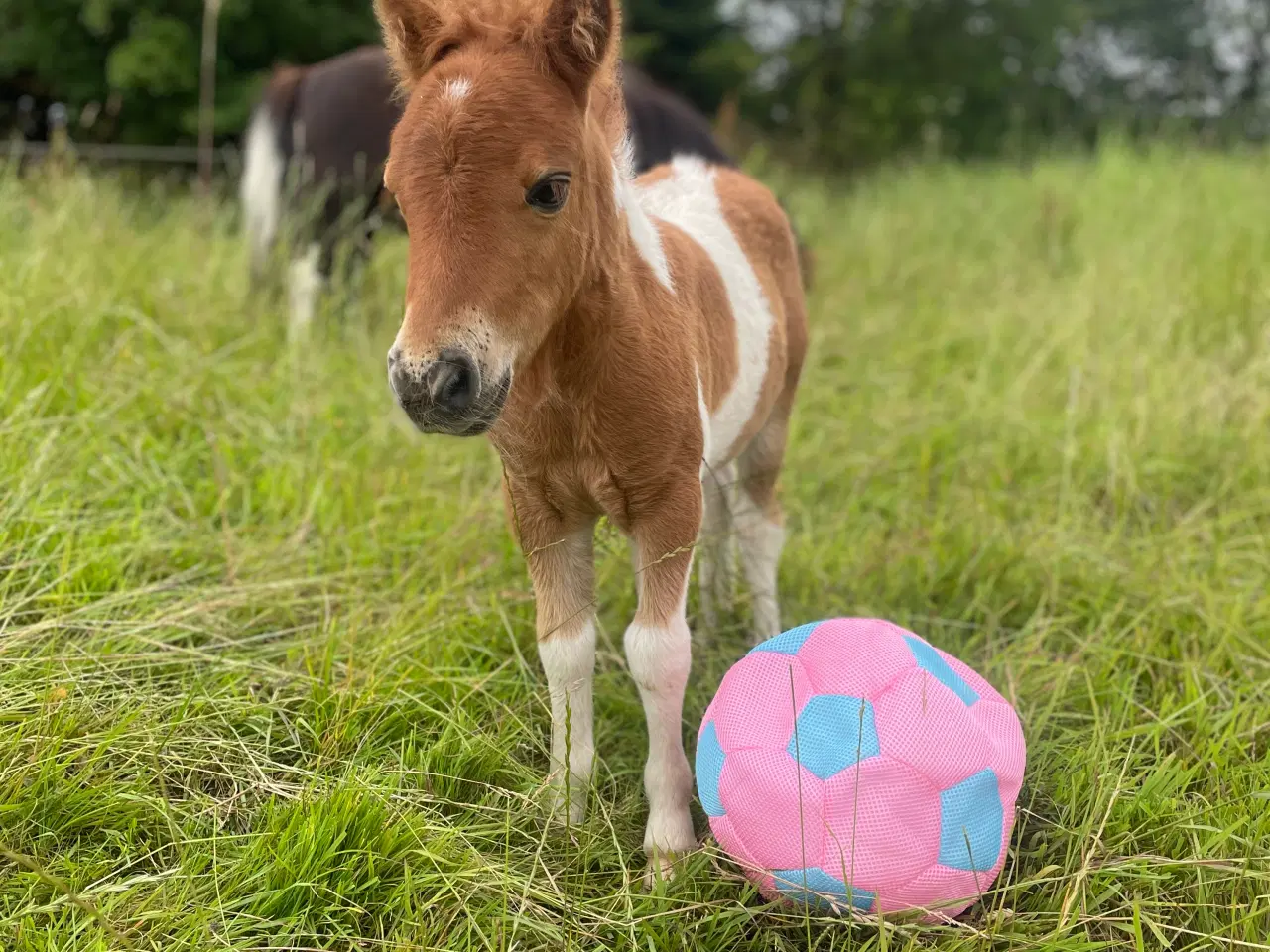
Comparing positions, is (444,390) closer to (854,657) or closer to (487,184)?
(487,184)

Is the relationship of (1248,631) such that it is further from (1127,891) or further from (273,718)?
(273,718)

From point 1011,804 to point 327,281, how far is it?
3.95m

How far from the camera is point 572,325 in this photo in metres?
1.86

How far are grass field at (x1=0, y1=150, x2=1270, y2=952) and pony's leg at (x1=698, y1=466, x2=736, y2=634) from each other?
159 millimetres

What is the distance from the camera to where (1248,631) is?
2750mm

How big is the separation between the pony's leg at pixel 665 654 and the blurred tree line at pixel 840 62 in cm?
793

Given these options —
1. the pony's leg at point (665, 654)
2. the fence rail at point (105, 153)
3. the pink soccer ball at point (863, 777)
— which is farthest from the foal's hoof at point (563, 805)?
the fence rail at point (105, 153)

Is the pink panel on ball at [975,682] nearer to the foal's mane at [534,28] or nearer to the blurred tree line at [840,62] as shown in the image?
the foal's mane at [534,28]

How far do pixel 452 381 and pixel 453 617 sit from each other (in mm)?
1250

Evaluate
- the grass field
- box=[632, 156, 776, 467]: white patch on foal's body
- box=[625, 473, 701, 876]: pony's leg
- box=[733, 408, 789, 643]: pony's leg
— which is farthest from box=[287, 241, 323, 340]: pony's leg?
box=[625, 473, 701, 876]: pony's leg

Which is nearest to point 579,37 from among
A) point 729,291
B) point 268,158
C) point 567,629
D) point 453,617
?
point 729,291

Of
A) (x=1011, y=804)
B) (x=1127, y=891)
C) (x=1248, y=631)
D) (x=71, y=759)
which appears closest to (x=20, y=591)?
(x=71, y=759)

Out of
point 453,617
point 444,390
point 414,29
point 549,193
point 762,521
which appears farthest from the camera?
point 762,521

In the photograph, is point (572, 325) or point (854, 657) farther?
point (854, 657)
